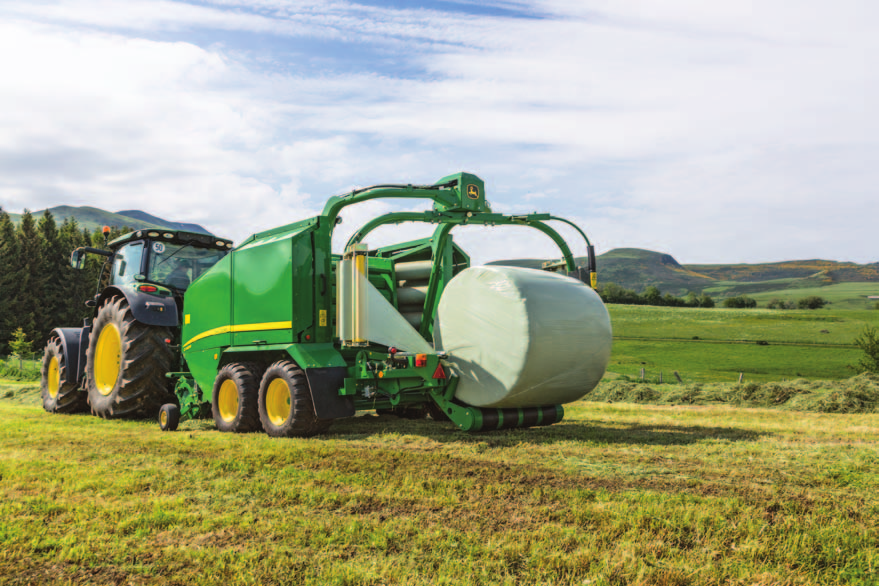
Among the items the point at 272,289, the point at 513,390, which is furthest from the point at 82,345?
the point at 513,390

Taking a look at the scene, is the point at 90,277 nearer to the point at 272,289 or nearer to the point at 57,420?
the point at 57,420

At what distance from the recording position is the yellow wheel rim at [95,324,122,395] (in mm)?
12383

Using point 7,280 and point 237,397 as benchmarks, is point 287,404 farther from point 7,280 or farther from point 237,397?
point 7,280

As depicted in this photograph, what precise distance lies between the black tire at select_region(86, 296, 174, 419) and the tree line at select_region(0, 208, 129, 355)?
41.1 metres

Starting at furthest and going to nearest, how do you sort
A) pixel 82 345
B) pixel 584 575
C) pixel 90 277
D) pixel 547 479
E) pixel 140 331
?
1. pixel 90 277
2. pixel 82 345
3. pixel 140 331
4. pixel 547 479
5. pixel 584 575

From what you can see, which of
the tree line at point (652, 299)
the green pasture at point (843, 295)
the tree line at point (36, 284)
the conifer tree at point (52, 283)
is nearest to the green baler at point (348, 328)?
the tree line at point (36, 284)

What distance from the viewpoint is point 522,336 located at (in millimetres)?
8312

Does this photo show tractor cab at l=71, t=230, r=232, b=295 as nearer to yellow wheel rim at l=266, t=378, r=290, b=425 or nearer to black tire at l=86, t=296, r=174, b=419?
black tire at l=86, t=296, r=174, b=419

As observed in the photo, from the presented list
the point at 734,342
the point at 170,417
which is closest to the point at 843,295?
the point at 734,342

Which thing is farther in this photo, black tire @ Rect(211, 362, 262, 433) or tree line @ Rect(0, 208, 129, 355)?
tree line @ Rect(0, 208, 129, 355)

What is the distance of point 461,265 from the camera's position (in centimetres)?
1052

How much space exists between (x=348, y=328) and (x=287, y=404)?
1.32 metres

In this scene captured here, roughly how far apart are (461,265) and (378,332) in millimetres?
1935

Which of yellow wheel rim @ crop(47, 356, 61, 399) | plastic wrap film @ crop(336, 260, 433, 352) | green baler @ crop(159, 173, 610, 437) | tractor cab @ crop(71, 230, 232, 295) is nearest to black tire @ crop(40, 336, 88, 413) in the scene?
yellow wheel rim @ crop(47, 356, 61, 399)
